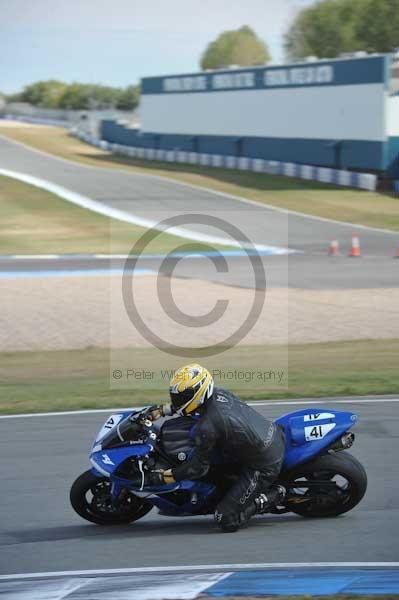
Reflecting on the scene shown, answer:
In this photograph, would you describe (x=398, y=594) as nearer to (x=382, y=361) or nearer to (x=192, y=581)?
(x=192, y=581)

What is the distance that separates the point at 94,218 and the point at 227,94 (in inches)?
1038

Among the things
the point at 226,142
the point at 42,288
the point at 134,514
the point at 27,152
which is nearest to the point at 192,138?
the point at 226,142

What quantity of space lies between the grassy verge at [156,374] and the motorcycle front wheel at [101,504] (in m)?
4.82

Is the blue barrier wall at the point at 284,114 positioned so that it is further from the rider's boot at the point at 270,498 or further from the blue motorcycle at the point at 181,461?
the rider's boot at the point at 270,498

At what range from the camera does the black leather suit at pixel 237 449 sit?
7547 millimetres

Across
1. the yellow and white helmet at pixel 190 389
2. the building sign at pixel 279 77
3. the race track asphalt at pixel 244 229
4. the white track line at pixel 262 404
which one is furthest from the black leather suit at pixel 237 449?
the building sign at pixel 279 77

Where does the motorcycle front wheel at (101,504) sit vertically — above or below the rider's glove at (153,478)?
below

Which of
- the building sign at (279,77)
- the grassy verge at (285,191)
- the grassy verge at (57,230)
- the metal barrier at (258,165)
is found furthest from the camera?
the building sign at (279,77)

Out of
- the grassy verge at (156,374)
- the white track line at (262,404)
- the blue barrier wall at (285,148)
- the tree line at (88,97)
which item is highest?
the tree line at (88,97)

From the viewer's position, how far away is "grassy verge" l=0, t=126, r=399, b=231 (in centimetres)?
4022

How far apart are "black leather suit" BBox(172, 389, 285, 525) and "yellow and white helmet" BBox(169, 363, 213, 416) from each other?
11 centimetres

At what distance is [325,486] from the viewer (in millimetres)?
7949

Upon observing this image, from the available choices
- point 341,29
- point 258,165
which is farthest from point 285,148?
point 341,29

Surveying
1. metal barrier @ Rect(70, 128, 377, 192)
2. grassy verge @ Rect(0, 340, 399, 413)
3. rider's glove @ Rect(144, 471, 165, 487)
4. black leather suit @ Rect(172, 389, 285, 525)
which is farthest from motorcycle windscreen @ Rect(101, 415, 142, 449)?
metal barrier @ Rect(70, 128, 377, 192)
